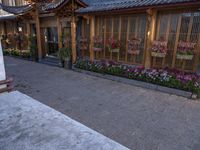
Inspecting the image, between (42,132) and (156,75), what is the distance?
4656 mm

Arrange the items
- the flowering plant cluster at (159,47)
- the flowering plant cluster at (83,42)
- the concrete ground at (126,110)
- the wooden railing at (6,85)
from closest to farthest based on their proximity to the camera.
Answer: the concrete ground at (126,110) → the wooden railing at (6,85) → the flowering plant cluster at (159,47) → the flowering plant cluster at (83,42)

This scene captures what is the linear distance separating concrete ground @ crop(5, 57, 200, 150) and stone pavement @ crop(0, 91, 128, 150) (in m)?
1.19

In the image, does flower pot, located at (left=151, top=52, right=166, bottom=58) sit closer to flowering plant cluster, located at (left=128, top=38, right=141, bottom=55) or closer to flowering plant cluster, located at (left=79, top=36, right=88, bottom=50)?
flowering plant cluster, located at (left=128, top=38, right=141, bottom=55)

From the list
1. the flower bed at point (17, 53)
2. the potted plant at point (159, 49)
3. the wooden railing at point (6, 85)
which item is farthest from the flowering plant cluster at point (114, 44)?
the flower bed at point (17, 53)

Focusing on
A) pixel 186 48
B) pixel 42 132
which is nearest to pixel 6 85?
pixel 42 132

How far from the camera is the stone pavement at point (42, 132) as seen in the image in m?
1.93

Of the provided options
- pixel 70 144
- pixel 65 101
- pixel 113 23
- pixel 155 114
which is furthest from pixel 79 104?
pixel 113 23

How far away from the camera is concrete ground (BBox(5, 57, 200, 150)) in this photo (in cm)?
318

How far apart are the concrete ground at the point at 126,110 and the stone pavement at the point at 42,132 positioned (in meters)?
1.19

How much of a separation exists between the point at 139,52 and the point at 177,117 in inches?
139

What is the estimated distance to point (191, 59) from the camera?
5551 mm

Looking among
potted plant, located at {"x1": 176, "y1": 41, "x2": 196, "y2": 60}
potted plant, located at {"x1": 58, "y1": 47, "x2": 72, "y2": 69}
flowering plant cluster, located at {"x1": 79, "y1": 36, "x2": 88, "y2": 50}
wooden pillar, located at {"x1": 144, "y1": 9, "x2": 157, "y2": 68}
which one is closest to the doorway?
potted plant, located at {"x1": 58, "y1": 47, "x2": 72, "y2": 69}

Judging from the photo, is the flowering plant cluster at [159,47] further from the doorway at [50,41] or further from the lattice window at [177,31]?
the doorway at [50,41]

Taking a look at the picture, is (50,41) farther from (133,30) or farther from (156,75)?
(156,75)
